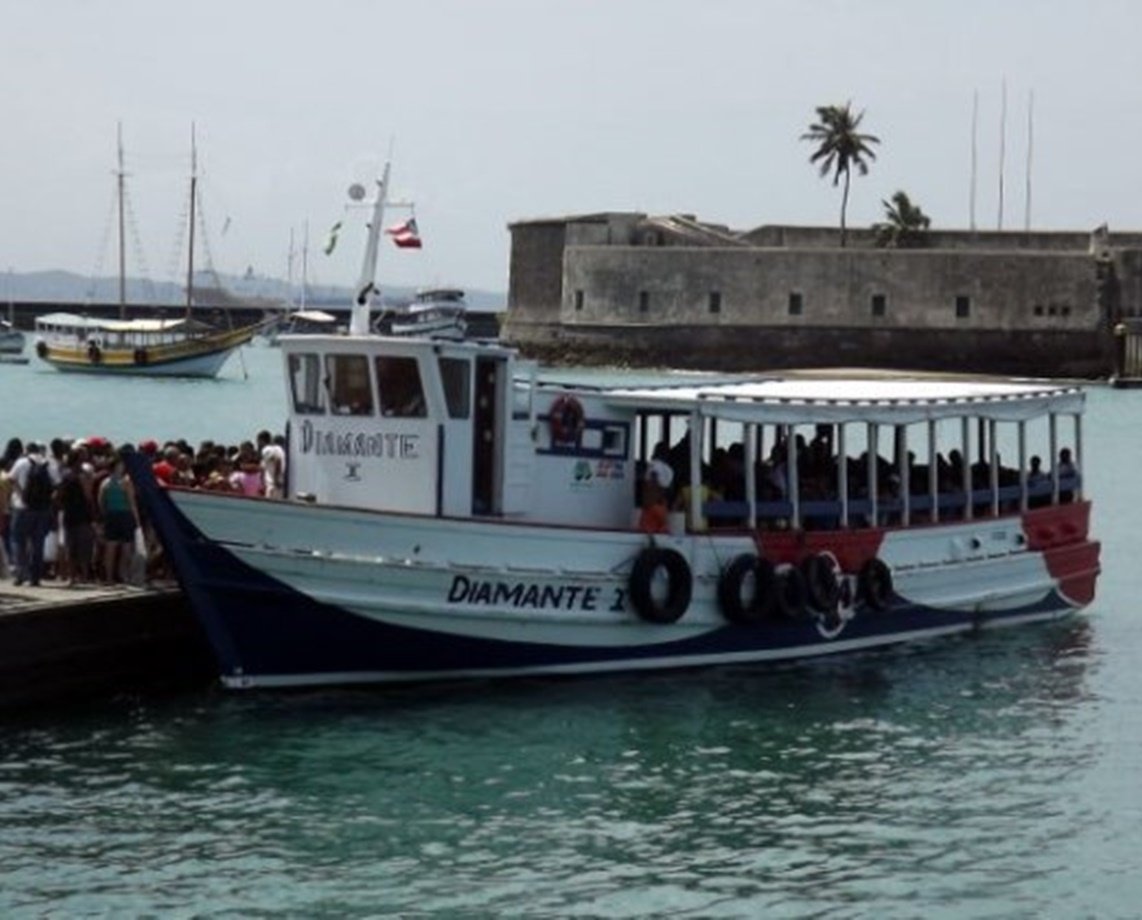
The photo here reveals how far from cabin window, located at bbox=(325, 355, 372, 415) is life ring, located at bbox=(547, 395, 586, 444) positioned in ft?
4.86

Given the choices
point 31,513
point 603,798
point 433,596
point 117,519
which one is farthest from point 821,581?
point 31,513

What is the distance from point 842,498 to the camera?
21.3 metres

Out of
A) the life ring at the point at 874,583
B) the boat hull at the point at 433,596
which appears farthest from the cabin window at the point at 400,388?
the life ring at the point at 874,583

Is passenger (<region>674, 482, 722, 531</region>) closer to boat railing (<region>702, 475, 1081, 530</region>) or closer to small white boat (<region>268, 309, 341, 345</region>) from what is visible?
boat railing (<region>702, 475, 1081, 530</region>)

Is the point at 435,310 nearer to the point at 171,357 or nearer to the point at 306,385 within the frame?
the point at 171,357

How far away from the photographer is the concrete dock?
1750cm

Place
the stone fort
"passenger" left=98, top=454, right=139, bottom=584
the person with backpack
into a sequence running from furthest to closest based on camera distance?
the stone fort, "passenger" left=98, top=454, right=139, bottom=584, the person with backpack

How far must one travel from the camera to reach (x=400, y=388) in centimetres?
1902

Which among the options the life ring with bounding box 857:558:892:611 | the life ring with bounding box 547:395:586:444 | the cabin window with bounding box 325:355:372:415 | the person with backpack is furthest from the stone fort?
the person with backpack

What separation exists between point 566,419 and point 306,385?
200 cm

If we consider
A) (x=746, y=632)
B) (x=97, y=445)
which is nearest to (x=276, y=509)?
(x=97, y=445)

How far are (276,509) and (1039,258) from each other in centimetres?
6388

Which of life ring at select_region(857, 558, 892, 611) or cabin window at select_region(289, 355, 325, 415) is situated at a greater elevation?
cabin window at select_region(289, 355, 325, 415)

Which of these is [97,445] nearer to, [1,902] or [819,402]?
[819,402]
